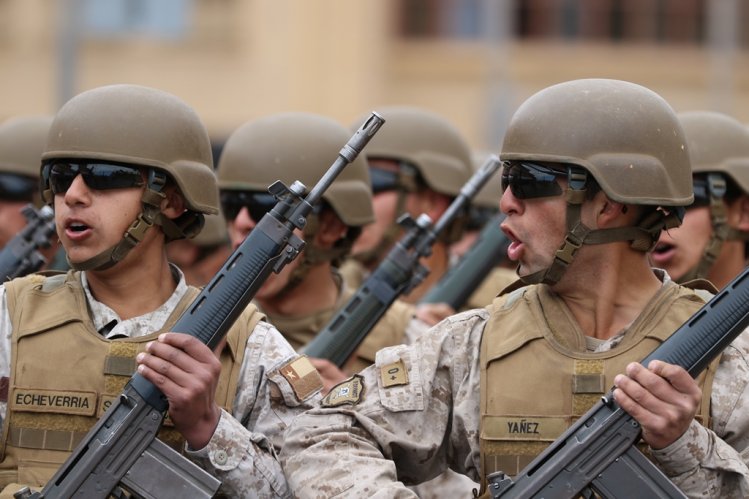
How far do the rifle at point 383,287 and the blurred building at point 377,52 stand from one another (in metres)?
20.9

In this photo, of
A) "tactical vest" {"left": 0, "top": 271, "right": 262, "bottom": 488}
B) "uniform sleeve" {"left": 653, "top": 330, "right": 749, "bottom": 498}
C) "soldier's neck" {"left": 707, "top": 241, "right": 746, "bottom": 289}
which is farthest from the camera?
"soldier's neck" {"left": 707, "top": 241, "right": 746, "bottom": 289}

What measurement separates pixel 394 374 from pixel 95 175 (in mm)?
1239

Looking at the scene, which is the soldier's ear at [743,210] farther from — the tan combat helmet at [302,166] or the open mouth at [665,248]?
the tan combat helmet at [302,166]

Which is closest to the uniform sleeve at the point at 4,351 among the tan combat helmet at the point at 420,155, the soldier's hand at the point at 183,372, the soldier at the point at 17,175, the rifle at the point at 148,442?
the rifle at the point at 148,442

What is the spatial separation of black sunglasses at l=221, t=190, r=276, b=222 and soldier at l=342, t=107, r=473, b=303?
63.2 inches

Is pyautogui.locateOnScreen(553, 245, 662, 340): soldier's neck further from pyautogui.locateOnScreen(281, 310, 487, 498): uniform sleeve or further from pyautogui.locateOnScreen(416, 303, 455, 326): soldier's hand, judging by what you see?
pyautogui.locateOnScreen(416, 303, 455, 326): soldier's hand

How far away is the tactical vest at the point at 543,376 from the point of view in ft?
18.3

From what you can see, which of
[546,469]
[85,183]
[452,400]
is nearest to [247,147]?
[85,183]

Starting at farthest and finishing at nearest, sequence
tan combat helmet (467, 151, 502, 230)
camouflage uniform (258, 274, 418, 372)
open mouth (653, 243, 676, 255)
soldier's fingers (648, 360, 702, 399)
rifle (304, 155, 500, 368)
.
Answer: tan combat helmet (467, 151, 502, 230), camouflage uniform (258, 274, 418, 372), open mouth (653, 243, 676, 255), rifle (304, 155, 500, 368), soldier's fingers (648, 360, 702, 399)

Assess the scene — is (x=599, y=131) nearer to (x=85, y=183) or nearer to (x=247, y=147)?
(x=85, y=183)

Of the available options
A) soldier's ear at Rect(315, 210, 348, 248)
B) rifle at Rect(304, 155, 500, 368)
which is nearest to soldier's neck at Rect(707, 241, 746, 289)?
rifle at Rect(304, 155, 500, 368)

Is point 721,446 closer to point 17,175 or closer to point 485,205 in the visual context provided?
point 17,175

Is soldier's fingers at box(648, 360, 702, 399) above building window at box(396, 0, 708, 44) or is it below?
above

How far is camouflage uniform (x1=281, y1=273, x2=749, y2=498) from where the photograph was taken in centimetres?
544
